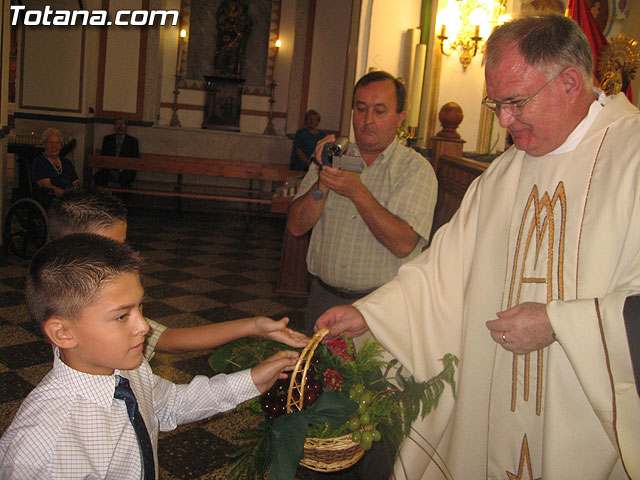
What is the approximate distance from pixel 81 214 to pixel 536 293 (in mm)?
1441

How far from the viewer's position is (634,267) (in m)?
1.55

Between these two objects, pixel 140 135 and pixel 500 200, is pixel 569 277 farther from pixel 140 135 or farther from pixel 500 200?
Answer: pixel 140 135

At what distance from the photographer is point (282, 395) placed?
1.71 m

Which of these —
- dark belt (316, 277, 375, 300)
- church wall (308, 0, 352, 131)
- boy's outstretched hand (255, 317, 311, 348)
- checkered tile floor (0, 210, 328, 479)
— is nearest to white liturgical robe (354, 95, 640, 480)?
boy's outstretched hand (255, 317, 311, 348)

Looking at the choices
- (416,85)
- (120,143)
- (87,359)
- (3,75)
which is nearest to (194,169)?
(120,143)

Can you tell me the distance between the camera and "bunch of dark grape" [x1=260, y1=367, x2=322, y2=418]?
1.65 meters

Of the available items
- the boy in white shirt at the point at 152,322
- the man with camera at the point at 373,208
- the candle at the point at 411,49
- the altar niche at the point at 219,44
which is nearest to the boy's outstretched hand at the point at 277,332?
the boy in white shirt at the point at 152,322

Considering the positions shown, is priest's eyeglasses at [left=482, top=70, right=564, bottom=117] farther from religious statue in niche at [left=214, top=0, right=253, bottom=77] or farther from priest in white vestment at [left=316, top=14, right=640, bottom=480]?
religious statue in niche at [left=214, top=0, right=253, bottom=77]

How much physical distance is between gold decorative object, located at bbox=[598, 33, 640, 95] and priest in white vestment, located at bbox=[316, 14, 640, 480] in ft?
12.9

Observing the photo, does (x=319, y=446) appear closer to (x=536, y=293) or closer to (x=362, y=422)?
(x=362, y=422)

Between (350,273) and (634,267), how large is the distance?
51.3 inches

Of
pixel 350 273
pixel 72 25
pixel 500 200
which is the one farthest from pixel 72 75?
pixel 500 200

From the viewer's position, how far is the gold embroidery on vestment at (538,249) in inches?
68.2

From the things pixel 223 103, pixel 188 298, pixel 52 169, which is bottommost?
pixel 188 298
